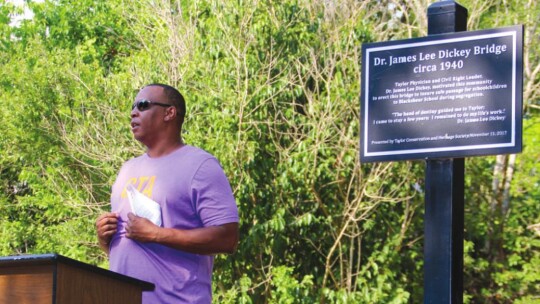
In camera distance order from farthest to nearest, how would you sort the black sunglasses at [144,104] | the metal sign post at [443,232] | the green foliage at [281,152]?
1. the green foliage at [281,152]
2. the metal sign post at [443,232]
3. the black sunglasses at [144,104]

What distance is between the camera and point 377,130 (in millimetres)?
5105

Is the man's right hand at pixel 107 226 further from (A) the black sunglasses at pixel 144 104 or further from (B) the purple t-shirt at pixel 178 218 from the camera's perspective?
(A) the black sunglasses at pixel 144 104

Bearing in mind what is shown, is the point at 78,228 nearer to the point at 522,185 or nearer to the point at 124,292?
the point at 522,185

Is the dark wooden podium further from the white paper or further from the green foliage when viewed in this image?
the green foliage

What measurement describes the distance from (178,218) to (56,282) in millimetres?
956

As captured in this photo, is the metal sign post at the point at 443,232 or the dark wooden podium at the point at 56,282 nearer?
the dark wooden podium at the point at 56,282

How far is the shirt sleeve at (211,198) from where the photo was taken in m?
4.05

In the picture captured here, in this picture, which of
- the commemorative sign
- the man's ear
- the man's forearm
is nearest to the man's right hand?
the man's forearm

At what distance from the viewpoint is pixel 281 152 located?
34.5ft

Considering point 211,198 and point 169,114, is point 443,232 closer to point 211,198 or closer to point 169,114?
point 211,198

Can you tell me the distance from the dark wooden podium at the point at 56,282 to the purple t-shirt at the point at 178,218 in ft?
1.64

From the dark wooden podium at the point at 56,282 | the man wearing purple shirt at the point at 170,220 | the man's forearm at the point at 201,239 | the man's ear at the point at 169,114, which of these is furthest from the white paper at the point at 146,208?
the dark wooden podium at the point at 56,282

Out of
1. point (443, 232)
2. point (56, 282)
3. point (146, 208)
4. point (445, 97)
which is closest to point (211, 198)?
point (146, 208)

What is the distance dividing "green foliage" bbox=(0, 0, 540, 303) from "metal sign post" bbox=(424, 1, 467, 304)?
5168mm
